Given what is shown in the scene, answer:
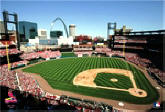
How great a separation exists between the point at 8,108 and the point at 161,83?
96.0 feet

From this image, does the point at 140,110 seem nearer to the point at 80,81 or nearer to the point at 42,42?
the point at 80,81

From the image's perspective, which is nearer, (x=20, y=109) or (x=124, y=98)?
(x=20, y=109)

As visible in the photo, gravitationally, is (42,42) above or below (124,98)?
above

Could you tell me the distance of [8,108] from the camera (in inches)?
444

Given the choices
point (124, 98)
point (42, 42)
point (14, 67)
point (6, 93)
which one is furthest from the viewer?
point (42, 42)

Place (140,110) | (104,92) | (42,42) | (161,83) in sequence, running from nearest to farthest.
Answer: (140,110) < (104,92) < (161,83) < (42,42)

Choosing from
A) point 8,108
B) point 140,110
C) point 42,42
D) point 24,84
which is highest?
point 42,42

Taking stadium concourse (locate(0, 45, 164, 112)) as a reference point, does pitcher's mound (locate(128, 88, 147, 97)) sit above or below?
below

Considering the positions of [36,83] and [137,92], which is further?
[36,83]

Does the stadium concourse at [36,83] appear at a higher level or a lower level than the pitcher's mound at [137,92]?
higher

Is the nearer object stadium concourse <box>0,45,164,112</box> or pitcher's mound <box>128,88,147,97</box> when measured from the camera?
stadium concourse <box>0,45,164,112</box>

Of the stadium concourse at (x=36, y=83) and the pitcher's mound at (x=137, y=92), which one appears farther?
the pitcher's mound at (x=137, y=92)

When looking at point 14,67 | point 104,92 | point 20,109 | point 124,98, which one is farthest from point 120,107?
point 14,67

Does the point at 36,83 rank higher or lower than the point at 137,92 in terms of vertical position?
higher
